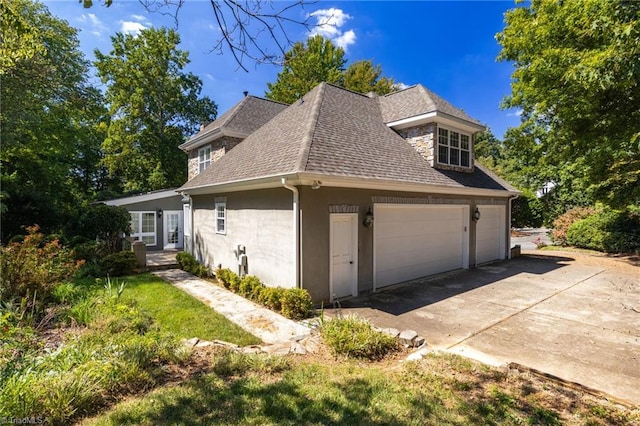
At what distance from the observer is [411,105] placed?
12383mm

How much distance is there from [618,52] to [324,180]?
6.24 metres

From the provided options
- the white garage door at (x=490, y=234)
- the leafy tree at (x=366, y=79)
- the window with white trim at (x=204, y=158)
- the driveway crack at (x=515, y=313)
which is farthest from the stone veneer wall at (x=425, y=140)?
the leafy tree at (x=366, y=79)

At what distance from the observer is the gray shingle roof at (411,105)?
464 inches

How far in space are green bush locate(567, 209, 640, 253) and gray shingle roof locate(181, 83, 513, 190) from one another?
25.2 ft

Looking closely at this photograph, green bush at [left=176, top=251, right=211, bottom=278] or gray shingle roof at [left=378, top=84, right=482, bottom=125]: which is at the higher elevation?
gray shingle roof at [left=378, top=84, right=482, bottom=125]

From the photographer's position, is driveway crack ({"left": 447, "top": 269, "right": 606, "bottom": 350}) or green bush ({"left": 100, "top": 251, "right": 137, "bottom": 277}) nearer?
driveway crack ({"left": 447, "top": 269, "right": 606, "bottom": 350})

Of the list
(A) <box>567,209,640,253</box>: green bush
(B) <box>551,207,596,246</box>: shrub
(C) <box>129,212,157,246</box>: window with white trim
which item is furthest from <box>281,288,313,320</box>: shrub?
(B) <box>551,207,596,246</box>: shrub

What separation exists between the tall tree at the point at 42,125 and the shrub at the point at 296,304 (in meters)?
11.7

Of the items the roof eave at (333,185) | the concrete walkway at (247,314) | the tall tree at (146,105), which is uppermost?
the tall tree at (146,105)

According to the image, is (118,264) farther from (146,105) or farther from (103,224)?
(146,105)

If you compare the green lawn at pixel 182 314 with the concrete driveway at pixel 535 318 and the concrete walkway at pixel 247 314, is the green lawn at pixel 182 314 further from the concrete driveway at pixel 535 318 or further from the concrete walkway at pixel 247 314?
the concrete driveway at pixel 535 318

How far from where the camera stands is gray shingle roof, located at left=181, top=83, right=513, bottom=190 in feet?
26.1

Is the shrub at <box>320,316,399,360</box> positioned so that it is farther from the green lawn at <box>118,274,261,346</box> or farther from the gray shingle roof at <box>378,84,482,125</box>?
the gray shingle roof at <box>378,84,482,125</box>

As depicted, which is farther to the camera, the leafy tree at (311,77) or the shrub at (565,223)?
the leafy tree at (311,77)
